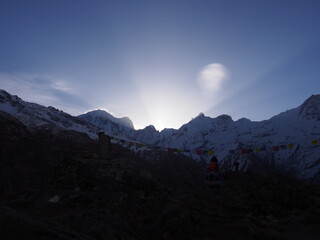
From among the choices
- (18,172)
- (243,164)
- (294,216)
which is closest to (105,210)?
(294,216)

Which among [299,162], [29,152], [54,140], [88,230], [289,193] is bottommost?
[88,230]

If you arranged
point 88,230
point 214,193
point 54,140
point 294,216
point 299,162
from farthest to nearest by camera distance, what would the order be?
point 299,162
point 54,140
point 214,193
point 294,216
point 88,230

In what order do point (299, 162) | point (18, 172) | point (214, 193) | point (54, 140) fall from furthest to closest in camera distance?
point (299, 162)
point (54, 140)
point (18, 172)
point (214, 193)

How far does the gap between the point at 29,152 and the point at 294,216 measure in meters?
99.8

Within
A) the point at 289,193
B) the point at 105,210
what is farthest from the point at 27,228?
the point at 289,193

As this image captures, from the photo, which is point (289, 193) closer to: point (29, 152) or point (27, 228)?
point (27, 228)

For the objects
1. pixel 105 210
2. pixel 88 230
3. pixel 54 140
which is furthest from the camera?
pixel 54 140

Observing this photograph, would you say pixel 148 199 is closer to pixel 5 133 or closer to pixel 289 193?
pixel 289 193

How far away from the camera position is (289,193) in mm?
21141

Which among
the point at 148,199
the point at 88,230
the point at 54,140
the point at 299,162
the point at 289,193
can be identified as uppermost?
the point at 299,162

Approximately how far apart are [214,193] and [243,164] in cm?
17721

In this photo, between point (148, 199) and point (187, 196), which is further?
point (187, 196)

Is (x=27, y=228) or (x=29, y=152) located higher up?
(x=29, y=152)

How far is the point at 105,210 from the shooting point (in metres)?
13.6
